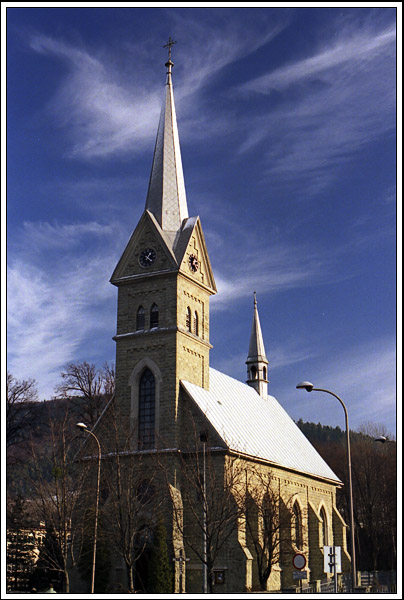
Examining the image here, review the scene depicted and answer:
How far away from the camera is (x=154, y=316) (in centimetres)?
4625

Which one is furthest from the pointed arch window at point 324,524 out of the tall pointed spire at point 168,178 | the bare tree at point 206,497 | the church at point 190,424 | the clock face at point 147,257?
the tall pointed spire at point 168,178

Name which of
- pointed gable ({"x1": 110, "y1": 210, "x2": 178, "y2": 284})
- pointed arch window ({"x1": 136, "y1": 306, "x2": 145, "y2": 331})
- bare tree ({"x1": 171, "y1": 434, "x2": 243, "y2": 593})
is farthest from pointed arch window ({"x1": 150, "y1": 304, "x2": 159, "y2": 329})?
bare tree ({"x1": 171, "y1": 434, "x2": 243, "y2": 593})

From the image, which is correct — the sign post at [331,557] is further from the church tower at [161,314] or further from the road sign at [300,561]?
the church tower at [161,314]

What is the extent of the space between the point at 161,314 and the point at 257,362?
27.2m

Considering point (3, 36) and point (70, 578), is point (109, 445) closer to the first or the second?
point (70, 578)

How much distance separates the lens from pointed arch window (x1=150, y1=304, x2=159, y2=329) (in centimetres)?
4606

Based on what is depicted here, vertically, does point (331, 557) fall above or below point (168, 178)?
below

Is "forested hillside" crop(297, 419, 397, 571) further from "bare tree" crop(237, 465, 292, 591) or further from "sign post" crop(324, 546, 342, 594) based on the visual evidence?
"sign post" crop(324, 546, 342, 594)

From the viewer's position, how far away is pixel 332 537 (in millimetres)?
62188

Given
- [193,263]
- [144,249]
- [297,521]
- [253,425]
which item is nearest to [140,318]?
[144,249]

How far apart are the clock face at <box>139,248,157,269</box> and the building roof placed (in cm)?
813

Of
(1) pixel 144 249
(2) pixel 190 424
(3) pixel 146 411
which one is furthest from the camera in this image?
(1) pixel 144 249

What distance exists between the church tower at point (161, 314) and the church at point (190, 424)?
7 cm

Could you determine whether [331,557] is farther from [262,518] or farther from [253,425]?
[253,425]
